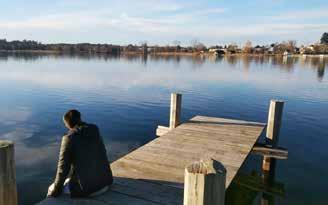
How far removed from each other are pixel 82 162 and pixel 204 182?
96.8 inches

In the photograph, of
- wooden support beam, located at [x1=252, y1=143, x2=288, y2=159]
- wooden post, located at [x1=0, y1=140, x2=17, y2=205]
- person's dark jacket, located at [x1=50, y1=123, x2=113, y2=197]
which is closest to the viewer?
wooden post, located at [x1=0, y1=140, x2=17, y2=205]

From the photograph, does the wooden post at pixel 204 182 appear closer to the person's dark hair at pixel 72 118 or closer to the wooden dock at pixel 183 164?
the wooden dock at pixel 183 164

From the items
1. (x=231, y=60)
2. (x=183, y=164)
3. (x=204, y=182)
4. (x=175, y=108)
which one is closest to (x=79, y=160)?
(x=204, y=182)

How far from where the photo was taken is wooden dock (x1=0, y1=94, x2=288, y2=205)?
2.54 metres

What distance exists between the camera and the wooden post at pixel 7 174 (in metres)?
3.82

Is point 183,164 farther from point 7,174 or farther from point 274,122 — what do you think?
point 274,122

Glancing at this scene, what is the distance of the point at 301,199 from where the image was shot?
8.34 m

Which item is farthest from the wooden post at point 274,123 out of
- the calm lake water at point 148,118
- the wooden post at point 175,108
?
the wooden post at point 175,108

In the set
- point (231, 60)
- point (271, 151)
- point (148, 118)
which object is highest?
point (231, 60)

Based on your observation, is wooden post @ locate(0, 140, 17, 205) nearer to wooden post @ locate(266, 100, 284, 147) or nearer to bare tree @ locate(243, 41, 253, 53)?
wooden post @ locate(266, 100, 284, 147)

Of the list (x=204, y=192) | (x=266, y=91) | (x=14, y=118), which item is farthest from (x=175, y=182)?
(x=266, y=91)

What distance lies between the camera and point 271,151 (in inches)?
348

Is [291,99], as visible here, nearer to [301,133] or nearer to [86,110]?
[301,133]

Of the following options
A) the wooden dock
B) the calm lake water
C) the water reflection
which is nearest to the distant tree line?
the water reflection
